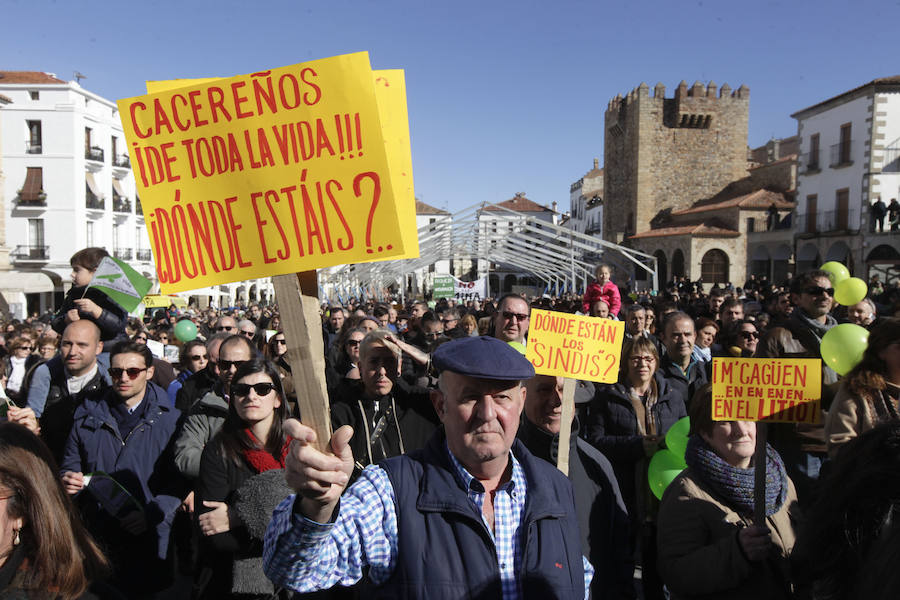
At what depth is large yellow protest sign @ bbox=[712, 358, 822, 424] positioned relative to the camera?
8.07ft

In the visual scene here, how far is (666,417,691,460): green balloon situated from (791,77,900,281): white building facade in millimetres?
24188

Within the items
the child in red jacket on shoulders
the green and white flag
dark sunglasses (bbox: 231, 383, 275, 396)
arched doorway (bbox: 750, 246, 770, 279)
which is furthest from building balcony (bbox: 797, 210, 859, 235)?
dark sunglasses (bbox: 231, 383, 275, 396)

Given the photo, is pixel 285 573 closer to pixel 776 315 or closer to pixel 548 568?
pixel 548 568

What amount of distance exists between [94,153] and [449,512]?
3998 centimetres

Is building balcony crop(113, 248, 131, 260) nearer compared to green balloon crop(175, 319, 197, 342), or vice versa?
green balloon crop(175, 319, 197, 342)

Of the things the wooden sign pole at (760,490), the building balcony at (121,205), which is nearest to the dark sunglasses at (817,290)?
the wooden sign pole at (760,490)

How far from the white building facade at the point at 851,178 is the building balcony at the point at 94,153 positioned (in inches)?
1448

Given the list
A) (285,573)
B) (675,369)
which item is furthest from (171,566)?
(675,369)

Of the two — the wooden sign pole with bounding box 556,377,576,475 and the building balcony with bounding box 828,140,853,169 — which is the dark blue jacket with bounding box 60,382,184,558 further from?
the building balcony with bounding box 828,140,853,169

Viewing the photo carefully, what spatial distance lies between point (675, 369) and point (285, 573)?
3733 millimetres

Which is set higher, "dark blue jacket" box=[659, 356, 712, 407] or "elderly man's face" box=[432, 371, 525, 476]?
"elderly man's face" box=[432, 371, 525, 476]

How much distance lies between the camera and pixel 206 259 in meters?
1.64

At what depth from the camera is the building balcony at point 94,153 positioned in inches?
1368

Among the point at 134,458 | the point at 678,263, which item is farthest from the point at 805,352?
the point at 678,263
